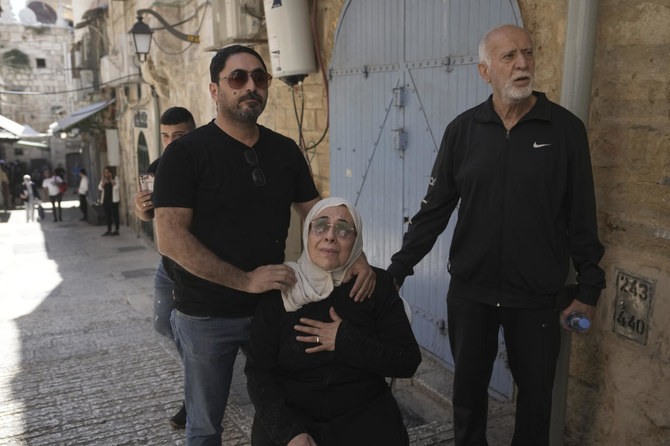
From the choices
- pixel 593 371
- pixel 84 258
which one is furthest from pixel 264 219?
pixel 84 258

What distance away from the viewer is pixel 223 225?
2.35 meters

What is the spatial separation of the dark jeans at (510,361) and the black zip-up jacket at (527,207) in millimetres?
73

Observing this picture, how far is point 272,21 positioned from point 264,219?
3.71 meters

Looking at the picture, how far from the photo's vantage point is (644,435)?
2.60m

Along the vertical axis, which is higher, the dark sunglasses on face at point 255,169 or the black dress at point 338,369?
the dark sunglasses on face at point 255,169

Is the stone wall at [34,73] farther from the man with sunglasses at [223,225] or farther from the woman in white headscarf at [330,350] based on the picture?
the woman in white headscarf at [330,350]

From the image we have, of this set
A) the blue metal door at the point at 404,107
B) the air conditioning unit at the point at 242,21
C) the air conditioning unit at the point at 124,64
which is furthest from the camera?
the air conditioning unit at the point at 124,64

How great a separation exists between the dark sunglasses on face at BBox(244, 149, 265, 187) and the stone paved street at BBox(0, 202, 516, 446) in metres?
1.63

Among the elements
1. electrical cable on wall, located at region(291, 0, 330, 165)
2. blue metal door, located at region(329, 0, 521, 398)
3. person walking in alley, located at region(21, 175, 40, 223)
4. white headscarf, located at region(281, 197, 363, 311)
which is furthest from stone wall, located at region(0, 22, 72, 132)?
white headscarf, located at region(281, 197, 363, 311)

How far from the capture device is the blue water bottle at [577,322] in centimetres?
234

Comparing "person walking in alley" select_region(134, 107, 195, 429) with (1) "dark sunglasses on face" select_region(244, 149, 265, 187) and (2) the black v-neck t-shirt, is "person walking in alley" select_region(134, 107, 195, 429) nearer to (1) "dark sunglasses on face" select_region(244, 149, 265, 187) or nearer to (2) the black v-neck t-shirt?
(2) the black v-neck t-shirt

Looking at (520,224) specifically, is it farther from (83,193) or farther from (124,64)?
(83,193)

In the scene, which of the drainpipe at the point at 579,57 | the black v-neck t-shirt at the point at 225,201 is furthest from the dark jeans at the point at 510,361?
the black v-neck t-shirt at the point at 225,201

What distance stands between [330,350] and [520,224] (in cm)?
91
